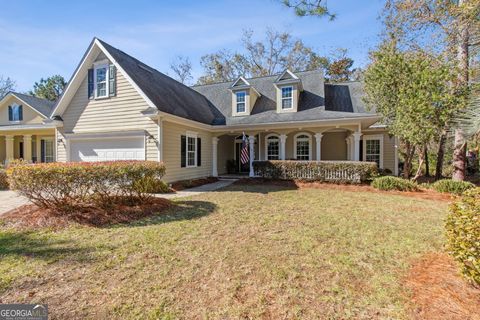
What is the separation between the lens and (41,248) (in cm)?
420

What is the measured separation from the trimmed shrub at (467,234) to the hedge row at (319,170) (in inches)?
313

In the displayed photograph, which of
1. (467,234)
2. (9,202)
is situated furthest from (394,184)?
(9,202)

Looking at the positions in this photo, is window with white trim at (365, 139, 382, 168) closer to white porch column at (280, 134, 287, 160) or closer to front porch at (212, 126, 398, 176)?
front porch at (212, 126, 398, 176)

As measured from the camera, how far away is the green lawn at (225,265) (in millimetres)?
2586

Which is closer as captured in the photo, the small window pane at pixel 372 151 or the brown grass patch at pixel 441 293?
the brown grass patch at pixel 441 293

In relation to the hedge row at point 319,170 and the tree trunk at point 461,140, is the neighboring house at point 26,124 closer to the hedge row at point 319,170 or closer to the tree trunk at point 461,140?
the hedge row at point 319,170

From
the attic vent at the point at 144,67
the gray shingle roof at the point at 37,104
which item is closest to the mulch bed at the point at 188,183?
the attic vent at the point at 144,67

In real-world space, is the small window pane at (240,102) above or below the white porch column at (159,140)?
above

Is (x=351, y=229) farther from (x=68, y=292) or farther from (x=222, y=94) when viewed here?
(x=222, y=94)

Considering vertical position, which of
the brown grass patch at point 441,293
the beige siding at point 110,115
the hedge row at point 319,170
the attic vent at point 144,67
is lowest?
the brown grass patch at point 441,293

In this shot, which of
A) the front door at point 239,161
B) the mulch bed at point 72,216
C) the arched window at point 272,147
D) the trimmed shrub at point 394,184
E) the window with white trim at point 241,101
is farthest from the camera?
the front door at point 239,161

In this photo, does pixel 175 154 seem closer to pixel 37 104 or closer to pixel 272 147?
pixel 272 147

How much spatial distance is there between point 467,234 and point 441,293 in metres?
0.75

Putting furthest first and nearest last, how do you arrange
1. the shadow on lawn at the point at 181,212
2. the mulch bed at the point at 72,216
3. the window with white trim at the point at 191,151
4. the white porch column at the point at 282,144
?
the white porch column at the point at 282,144
the window with white trim at the point at 191,151
the shadow on lawn at the point at 181,212
the mulch bed at the point at 72,216
